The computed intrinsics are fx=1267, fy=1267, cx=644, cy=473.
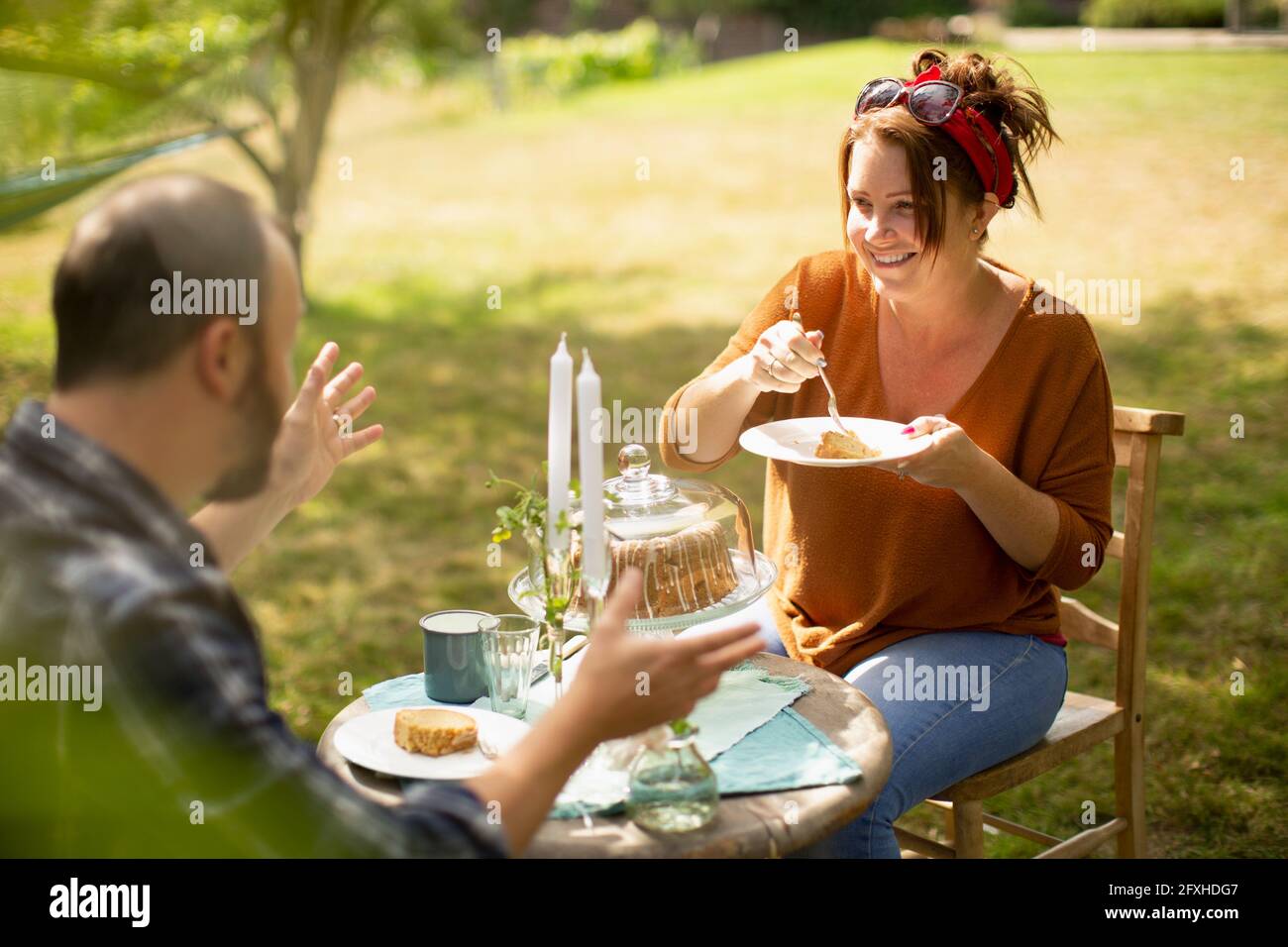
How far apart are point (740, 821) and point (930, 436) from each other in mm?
855

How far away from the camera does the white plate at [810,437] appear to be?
7.68 feet

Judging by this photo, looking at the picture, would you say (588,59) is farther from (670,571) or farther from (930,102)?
(670,571)

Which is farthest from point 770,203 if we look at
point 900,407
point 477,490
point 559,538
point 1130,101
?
point 559,538

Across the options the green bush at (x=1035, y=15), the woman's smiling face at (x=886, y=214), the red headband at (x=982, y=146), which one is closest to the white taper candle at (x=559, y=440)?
the woman's smiling face at (x=886, y=214)

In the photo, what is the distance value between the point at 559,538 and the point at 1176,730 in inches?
114

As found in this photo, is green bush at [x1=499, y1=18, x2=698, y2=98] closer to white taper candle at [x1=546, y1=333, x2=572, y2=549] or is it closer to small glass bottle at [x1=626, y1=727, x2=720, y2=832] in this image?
white taper candle at [x1=546, y1=333, x2=572, y2=549]

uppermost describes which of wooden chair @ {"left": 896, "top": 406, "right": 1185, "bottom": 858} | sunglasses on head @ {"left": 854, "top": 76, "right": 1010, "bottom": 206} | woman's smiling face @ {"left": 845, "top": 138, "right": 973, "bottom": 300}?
sunglasses on head @ {"left": 854, "top": 76, "right": 1010, "bottom": 206}

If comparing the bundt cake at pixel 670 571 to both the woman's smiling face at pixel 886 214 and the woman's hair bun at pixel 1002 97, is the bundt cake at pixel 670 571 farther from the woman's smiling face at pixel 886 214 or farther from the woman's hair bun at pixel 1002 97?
the woman's hair bun at pixel 1002 97

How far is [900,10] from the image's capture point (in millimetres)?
22969

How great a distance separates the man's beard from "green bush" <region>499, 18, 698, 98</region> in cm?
1787

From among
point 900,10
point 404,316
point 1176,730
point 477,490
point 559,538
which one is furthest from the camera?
point 900,10

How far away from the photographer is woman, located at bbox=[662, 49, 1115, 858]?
2439mm

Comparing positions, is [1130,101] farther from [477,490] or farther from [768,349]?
[768,349]

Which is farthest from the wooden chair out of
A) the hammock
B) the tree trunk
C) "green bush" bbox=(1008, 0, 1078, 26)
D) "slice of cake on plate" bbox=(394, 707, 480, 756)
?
"green bush" bbox=(1008, 0, 1078, 26)
